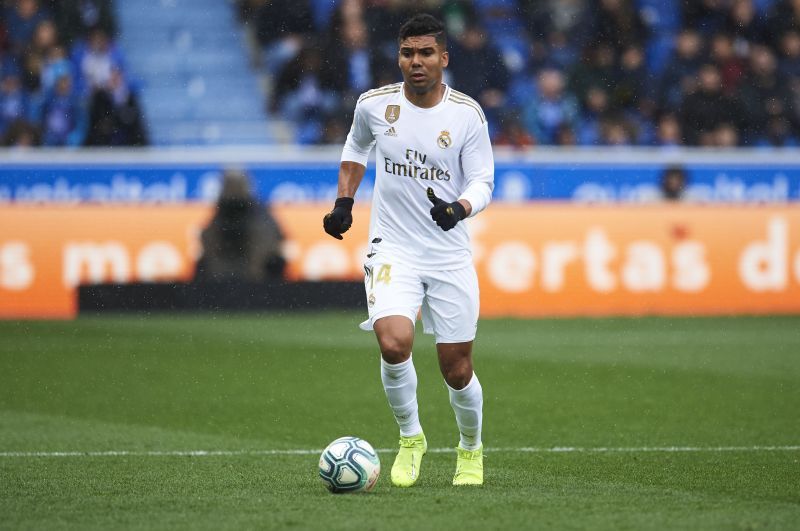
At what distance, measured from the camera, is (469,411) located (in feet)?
21.8

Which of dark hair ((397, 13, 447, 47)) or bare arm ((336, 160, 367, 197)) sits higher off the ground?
dark hair ((397, 13, 447, 47))

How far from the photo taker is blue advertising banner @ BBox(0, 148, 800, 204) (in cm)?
1678

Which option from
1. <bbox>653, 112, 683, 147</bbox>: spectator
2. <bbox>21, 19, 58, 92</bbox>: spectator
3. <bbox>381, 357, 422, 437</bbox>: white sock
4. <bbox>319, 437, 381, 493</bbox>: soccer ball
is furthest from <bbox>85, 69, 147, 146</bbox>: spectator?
<bbox>319, 437, 381, 493</bbox>: soccer ball

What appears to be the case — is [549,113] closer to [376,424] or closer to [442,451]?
[376,424]

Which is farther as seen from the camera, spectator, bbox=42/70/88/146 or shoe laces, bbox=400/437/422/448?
spectator, bbox=42/70/88/146

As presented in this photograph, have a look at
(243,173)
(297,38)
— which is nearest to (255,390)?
(243,173)

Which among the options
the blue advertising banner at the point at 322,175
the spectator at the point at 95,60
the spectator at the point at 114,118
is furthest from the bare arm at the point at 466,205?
the spectator at the point at 95,60

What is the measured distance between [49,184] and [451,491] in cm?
1141

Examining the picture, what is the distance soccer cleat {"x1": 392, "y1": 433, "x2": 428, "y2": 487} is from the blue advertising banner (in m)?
9.95

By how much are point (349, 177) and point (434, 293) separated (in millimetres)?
722

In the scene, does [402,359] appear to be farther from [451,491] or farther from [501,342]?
[501,342]

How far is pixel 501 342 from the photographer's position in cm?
1393

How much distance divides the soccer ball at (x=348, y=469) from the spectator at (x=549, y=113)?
1351 cm

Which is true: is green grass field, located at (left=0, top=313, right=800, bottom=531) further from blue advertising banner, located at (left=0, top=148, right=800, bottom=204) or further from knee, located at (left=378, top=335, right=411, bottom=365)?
blue advertising banner, located at (left=0, top=148, right=800, bottom=204)
